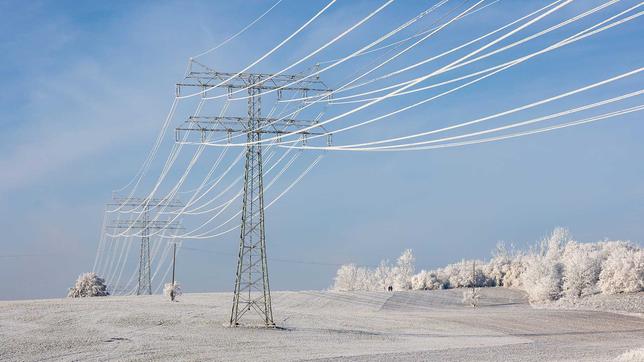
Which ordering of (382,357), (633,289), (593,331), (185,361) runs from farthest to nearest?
(633,289) < (593,331) < (382,357) < (185,361)

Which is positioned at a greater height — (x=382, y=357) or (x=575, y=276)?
(x=575, y=276)

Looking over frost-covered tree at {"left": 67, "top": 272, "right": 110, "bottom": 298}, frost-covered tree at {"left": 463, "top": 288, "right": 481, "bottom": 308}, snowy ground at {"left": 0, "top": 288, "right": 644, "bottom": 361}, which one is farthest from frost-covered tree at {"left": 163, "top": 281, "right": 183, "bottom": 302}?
frost-covered tree at {"left": 463, "top": 288, "right": 481, "bottom": 308}

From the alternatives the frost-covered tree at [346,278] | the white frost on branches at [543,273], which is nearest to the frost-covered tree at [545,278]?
the white frost on branches at [543,273]

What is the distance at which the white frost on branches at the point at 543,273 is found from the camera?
83812 mm

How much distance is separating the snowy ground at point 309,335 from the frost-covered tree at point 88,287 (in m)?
25.4

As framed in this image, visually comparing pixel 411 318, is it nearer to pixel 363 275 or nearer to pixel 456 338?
pixel 456 338

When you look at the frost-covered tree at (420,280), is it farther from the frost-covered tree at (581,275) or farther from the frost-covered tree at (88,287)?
the frost-covered tree at (88,287)

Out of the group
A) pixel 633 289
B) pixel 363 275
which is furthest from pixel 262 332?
pixel 363 275

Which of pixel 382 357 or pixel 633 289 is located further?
pixel 633 289

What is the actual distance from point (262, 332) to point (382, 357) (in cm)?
1109

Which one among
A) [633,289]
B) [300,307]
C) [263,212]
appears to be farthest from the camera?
[633,289]

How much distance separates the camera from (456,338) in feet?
161

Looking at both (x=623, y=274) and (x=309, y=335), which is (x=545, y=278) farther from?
(x=309, y=335)

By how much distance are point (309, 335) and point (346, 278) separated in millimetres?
96557
